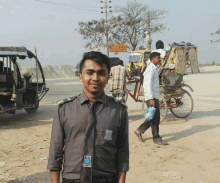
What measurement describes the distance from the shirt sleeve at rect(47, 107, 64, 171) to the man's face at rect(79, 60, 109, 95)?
0.87 feet

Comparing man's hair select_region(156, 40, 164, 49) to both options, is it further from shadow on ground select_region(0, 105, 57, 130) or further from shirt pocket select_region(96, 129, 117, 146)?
shirt pocket select_region(96, 129, 117, 146)

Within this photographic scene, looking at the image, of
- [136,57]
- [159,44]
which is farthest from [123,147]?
[136,57]

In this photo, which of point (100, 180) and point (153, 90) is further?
point (153, 90)

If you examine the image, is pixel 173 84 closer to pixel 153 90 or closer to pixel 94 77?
pixel 153 90

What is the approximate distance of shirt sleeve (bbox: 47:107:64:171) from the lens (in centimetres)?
201

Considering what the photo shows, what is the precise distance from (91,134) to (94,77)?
A: 1.24 ft

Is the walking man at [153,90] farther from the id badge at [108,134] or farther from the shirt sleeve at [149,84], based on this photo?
the id badge at [108,134]

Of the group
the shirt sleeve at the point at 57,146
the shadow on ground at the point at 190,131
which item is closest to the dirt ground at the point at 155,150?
the shadow on ground at the point at 190,131

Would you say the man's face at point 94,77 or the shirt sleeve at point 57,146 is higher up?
the man's face at point 94,77

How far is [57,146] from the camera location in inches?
79.6

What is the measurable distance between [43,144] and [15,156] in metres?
0.87

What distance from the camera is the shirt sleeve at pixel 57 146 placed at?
6.59 ft

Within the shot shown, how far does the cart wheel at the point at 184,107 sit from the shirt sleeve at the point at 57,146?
6.68 meters

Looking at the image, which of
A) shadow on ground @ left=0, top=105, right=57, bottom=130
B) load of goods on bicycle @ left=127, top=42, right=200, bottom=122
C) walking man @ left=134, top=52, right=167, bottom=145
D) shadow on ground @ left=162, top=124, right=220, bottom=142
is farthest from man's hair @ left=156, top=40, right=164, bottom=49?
shadow on ground @ left=0, top=105, right=57, bottom=130
